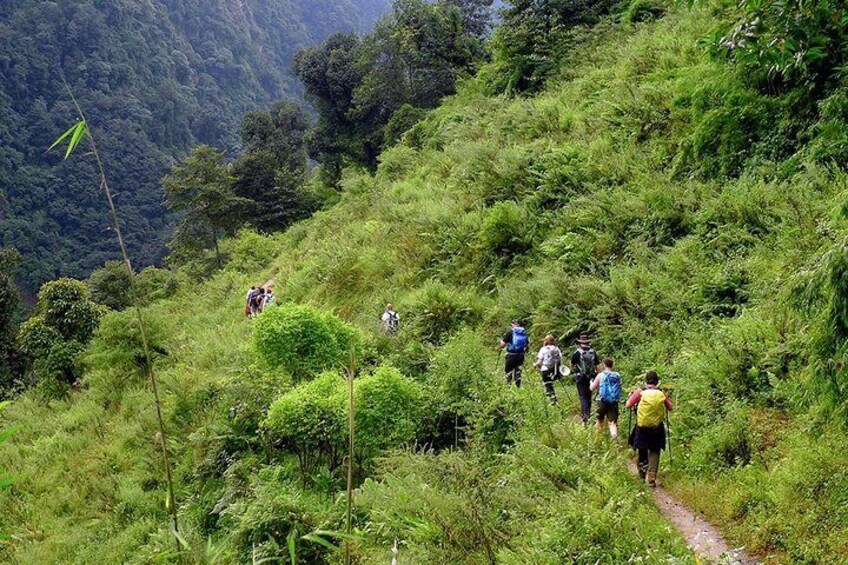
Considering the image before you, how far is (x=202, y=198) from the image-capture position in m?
29.7

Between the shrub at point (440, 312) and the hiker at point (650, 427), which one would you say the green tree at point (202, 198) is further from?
the hiker at point (650, 427)

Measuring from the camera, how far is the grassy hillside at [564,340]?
5137 mm

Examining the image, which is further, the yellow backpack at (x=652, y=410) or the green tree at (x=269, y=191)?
the green tree at (x=269, y=191)

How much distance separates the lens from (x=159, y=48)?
81.8 metres

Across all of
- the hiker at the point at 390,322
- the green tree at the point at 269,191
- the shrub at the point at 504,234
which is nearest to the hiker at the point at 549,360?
the hiker at the point at 390,322

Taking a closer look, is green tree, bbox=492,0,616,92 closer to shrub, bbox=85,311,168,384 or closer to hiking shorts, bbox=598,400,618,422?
shrub, bbox=85,311,168,384

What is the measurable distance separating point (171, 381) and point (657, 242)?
1075 centimetres

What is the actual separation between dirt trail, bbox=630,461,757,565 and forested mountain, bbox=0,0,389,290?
179ft

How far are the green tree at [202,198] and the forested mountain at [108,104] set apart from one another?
2513cm

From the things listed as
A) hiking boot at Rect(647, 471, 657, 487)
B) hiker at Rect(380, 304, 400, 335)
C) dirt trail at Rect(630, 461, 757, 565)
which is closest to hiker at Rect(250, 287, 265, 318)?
hiker at Rect(380, 304, 400, 335)

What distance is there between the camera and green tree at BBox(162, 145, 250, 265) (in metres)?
29.2

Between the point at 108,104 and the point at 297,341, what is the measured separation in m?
72.4

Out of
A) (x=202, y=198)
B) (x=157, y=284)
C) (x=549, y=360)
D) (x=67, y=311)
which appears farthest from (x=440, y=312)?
(x=157, y=284)

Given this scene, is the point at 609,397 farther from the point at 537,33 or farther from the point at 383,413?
the point at 537,33
